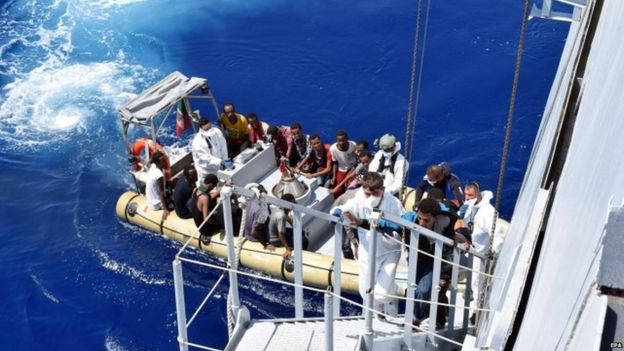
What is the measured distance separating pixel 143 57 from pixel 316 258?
9688mm

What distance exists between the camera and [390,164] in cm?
1068

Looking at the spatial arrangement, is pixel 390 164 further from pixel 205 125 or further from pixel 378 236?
pixel 378 236

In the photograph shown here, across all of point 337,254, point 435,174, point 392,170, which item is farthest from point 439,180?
point 337,254

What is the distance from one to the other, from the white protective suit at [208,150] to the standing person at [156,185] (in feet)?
1.75

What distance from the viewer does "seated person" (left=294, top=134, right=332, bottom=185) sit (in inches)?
457

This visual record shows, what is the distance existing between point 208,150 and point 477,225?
4.70 meters

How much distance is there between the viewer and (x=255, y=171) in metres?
11.9

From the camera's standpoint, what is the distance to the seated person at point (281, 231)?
34.1ft

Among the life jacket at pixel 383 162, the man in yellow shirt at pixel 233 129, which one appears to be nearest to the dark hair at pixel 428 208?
the life jacket at pixel 383 162

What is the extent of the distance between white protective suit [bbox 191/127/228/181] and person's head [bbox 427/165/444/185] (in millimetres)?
3339

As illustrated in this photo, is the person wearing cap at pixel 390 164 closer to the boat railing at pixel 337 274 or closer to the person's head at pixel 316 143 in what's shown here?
the person's head at pixel 316 143

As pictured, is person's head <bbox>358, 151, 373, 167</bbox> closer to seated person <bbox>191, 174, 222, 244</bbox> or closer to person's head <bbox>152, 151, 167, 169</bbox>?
seated person <bbox>191, 174, 222, 244</bbox>

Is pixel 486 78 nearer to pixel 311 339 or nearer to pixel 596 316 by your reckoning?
pixel 311 339

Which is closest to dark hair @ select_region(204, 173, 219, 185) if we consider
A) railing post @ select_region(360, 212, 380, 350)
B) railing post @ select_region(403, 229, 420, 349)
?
railing post @ select_region(403, 229, 420, 349)
